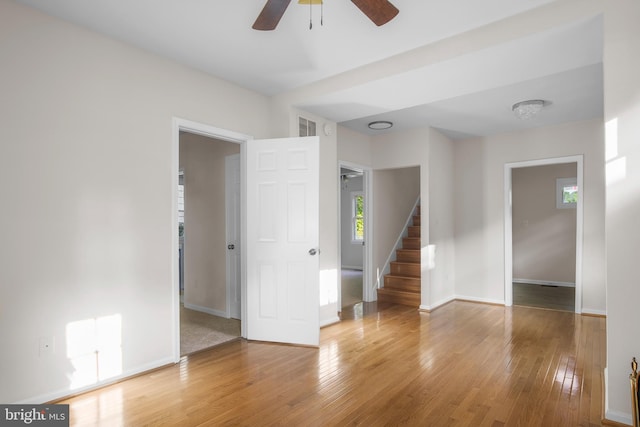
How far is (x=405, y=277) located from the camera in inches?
228

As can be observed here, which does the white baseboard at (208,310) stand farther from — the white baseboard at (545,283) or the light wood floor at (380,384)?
the white baseboard at (545,283)

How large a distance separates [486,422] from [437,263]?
132 inches

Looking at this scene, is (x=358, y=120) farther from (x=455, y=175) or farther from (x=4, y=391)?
(x=4, y=391)

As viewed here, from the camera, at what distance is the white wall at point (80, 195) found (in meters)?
2.39

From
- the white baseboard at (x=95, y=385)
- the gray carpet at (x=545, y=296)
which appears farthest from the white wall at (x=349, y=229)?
the white baseboard at (x=95, y=385)

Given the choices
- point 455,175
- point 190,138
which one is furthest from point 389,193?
point 190,138

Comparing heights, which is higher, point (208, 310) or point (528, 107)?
point (528, 107)

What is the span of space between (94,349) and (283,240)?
1.86 metres

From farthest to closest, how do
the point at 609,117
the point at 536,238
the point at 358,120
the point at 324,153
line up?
the point at 536,238 < the point at 358,120 < the point at 324,153 < the point at 609,117

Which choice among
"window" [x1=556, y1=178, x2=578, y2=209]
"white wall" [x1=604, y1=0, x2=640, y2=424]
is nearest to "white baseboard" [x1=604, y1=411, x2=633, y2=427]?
"white wall" [x1=604, y1=0, x2=640, y2=424]

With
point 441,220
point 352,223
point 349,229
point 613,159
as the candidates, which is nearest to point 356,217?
point 352,223

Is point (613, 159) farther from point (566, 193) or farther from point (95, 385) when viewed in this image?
point (566, 193)

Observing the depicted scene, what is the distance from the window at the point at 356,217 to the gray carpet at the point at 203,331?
587 centimetres

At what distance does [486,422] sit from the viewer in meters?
2.27
